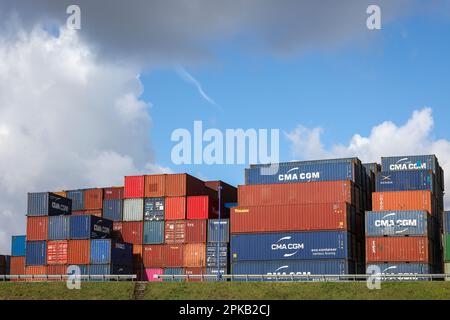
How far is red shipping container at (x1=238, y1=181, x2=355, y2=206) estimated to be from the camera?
3004 inches

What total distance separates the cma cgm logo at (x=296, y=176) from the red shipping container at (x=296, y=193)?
123cm

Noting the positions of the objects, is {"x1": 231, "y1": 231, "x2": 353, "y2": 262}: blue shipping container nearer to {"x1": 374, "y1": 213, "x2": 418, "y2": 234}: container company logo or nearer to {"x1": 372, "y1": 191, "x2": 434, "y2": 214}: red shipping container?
{"x1": 374, "y1": 213, "x2": 418, "y2": 234}: container company logo

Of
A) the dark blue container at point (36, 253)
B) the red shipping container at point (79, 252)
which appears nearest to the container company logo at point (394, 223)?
the red shipping container at point (79, 252)

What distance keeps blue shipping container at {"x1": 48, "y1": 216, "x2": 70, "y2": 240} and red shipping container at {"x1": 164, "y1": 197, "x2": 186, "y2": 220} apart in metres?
11.1

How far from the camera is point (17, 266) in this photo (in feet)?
312

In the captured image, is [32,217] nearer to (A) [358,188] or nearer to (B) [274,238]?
(B) [274,238]

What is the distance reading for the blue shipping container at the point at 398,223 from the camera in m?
72.6

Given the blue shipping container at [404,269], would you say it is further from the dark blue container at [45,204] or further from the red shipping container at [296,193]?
the dark blue container at [45,204]

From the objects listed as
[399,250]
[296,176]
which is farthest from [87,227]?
[399,250]

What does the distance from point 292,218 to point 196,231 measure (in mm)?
12485

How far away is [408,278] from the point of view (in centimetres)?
7162

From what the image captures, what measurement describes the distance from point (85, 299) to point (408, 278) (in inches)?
1171
